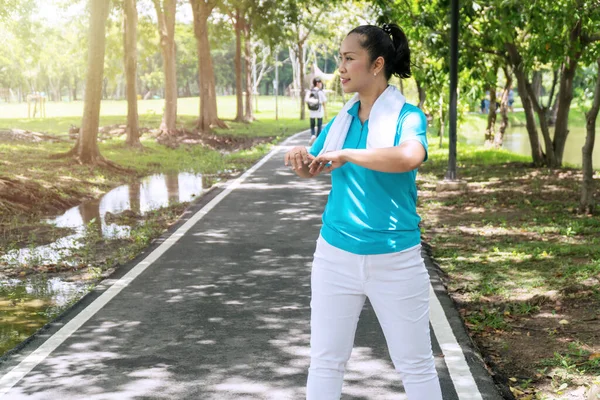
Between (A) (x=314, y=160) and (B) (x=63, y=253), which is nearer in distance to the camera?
(A) (x=314, y=160)

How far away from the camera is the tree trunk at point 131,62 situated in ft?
77.3

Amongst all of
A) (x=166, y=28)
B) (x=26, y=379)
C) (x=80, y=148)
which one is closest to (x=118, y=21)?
(x=166, y=28)

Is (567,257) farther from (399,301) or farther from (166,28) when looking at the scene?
(166,28)

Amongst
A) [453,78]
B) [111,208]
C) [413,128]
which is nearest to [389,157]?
[413,128]

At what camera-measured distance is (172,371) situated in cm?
511

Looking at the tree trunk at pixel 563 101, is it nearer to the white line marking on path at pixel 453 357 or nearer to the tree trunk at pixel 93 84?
the tree trunk at pixel 93 84

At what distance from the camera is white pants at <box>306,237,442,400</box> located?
3.44 m

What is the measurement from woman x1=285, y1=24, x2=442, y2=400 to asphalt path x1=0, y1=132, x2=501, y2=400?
118 centimetres

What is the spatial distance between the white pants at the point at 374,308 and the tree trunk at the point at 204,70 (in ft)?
101

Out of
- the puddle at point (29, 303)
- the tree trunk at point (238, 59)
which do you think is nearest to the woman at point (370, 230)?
the puddle at point (29, 303)

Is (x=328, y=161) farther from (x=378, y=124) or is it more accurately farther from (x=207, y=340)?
(x=207, y=340)

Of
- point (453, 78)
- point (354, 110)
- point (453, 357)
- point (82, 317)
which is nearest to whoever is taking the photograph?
point (354, 110)

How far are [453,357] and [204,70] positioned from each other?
32201 mm

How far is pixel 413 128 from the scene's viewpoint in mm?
3336
